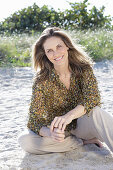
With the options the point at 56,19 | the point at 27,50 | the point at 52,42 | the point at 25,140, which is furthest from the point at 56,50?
the point at 56,19

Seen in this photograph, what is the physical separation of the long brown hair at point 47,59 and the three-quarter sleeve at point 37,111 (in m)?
0.15

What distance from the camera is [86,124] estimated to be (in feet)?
8.75

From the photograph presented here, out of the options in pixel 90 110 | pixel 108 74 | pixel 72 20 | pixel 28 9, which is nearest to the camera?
pixel 90 110

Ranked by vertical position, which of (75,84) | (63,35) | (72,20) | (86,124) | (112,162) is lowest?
(112,162)

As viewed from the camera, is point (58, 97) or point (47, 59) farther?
point (47, 59)

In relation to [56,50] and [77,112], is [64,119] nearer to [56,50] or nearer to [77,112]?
[77,112]

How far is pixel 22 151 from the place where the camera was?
290cm

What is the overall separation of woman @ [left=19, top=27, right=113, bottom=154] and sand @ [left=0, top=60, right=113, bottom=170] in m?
0.11

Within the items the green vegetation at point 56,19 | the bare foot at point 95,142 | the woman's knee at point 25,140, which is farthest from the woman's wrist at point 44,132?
the green vegetation at point 56,19

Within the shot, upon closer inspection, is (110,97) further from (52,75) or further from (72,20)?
(72,20)

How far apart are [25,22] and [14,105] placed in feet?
46.3

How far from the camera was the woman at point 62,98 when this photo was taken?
252cm

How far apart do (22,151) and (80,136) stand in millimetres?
610

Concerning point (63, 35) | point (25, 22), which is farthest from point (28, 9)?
point (63, 35)
